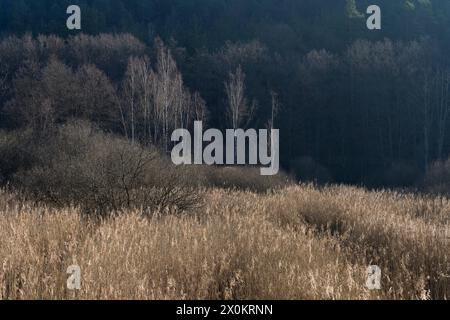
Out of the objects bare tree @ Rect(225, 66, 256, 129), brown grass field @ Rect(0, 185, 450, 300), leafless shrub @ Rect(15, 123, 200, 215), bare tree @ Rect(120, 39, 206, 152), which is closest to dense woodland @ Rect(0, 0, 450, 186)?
bare tree @ Rect(120, 39, 206, 152)

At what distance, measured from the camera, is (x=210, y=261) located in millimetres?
4359

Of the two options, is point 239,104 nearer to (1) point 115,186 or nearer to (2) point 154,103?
(2) point 154,103

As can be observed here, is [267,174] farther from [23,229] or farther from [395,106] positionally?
[395,106]

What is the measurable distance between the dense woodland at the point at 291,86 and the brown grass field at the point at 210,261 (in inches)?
782

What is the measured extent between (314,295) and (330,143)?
31.5 metres

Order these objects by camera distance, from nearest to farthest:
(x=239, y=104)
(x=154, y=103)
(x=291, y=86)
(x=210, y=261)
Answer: (x=210, y=261), (x=154, y=103), (x=239, y=104), (x=291, y=86)

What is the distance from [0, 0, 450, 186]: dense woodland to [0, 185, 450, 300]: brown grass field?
19.9 m

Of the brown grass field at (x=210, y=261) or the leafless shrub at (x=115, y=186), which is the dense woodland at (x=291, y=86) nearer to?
the leafless shrub at (x=115, y=186)

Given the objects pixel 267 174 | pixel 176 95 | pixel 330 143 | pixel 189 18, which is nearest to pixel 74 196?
pixel 267 174

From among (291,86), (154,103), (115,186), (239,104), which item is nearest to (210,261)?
(115,186)

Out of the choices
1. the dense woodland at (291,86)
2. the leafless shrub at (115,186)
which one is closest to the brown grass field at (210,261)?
the leafless shrub at (115,186)

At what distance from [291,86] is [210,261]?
3289 centimetres

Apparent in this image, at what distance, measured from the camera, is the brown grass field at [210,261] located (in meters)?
3.59

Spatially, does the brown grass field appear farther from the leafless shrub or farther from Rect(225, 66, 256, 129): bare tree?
Rect(225, 66, 256, 129): bare tree
